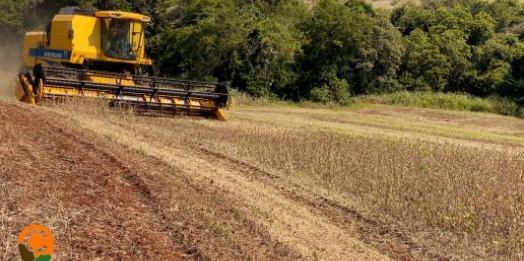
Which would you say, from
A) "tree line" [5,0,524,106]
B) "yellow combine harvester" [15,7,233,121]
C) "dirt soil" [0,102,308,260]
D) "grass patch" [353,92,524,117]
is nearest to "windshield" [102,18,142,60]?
"yellow combine harvester" [15,7,233,121]

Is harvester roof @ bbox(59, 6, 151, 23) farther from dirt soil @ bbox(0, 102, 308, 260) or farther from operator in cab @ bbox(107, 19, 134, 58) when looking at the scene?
dirt soil @ bbox(0, 102, 308, 260)

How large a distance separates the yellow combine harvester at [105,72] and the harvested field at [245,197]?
3.18 m

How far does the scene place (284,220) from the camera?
7.36 meters

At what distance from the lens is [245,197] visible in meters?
8.29

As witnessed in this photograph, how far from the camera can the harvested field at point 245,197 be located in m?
5.52

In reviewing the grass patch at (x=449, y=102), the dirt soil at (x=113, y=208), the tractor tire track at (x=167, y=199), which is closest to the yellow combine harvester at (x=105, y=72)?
the tractor tire track at (x=167, y=199)

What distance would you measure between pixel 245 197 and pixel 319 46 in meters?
30.5

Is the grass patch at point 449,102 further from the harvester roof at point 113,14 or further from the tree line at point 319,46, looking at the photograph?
the harvester roof at point 113,14

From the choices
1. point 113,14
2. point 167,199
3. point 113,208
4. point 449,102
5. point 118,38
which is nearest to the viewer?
point 113,208

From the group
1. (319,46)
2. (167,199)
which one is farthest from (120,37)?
(319,46)

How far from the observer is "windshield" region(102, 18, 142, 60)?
19.7 m

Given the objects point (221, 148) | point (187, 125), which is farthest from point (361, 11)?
point (221, 148)

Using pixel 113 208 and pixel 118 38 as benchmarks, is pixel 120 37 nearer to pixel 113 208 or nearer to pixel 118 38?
pixel 118 38

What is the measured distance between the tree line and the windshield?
13.5m
